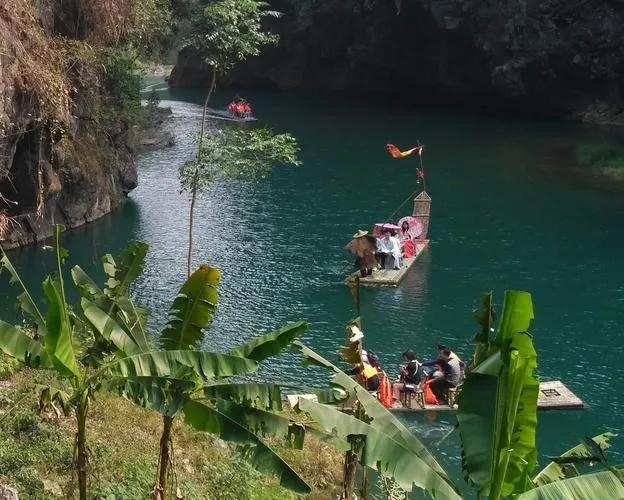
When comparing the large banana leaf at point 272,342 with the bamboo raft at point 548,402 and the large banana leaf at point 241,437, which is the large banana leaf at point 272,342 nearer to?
the large banana leaf at point 241,437

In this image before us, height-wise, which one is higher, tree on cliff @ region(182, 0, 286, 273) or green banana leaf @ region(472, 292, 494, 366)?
tree on cliff @ region(182, 0, 286, 273)

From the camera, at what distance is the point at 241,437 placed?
793cm

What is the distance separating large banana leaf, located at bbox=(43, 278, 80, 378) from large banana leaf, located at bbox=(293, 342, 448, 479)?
6.75ft

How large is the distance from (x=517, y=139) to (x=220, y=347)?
30.7 m

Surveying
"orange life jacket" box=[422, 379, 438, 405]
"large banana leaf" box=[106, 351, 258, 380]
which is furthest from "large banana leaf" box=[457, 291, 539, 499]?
"orange life jacket" box=[422, 379, 438, 405]

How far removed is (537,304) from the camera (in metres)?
23.4

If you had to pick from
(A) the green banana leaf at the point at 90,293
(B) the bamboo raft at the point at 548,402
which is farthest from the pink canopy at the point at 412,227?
(A) the green banana leaf at the point at 90,293

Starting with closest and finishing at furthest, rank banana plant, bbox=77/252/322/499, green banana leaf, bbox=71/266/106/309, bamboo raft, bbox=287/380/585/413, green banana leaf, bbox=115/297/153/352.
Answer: banana plant, bbox=77/252/322/499, green banana leaf, bbox=115/297/153/352, green banana leaf, bbox=71/266/106/309, bamboo raft, bbox=287/380/585/413

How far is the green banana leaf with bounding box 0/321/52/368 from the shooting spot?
26.5ft

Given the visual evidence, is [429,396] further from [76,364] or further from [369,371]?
[76,364]

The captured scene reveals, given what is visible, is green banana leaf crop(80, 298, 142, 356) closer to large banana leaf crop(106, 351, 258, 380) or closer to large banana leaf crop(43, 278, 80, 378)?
large banana leaf crop(106, 351, 258, 380)

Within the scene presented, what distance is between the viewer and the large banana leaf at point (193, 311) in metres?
8.95

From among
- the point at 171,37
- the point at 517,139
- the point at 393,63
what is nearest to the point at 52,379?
the point at 171,37

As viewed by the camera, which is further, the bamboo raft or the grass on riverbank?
the bamboo raft
